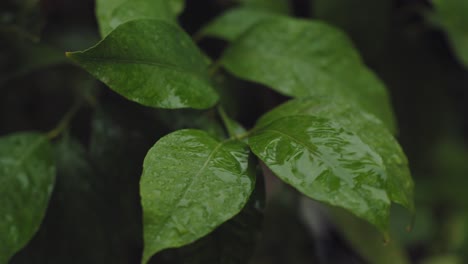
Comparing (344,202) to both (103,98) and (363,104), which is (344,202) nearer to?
(363,104)

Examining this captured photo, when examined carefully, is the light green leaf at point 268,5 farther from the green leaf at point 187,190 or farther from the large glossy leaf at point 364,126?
the green leaf at point 187,190

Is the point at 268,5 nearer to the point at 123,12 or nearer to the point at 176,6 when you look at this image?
the point at 176,6

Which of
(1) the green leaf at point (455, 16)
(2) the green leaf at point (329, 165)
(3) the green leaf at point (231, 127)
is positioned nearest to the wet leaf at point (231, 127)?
(3) the green leaf at point (231, 127)

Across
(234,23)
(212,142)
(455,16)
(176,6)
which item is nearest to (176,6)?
(176,6)

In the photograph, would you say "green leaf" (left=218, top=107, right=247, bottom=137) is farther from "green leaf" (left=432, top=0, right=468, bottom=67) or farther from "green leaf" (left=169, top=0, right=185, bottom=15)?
"green leaf" (left=432, top=0, right=468, bottom=67)

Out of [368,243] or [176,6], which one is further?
[368,243]
